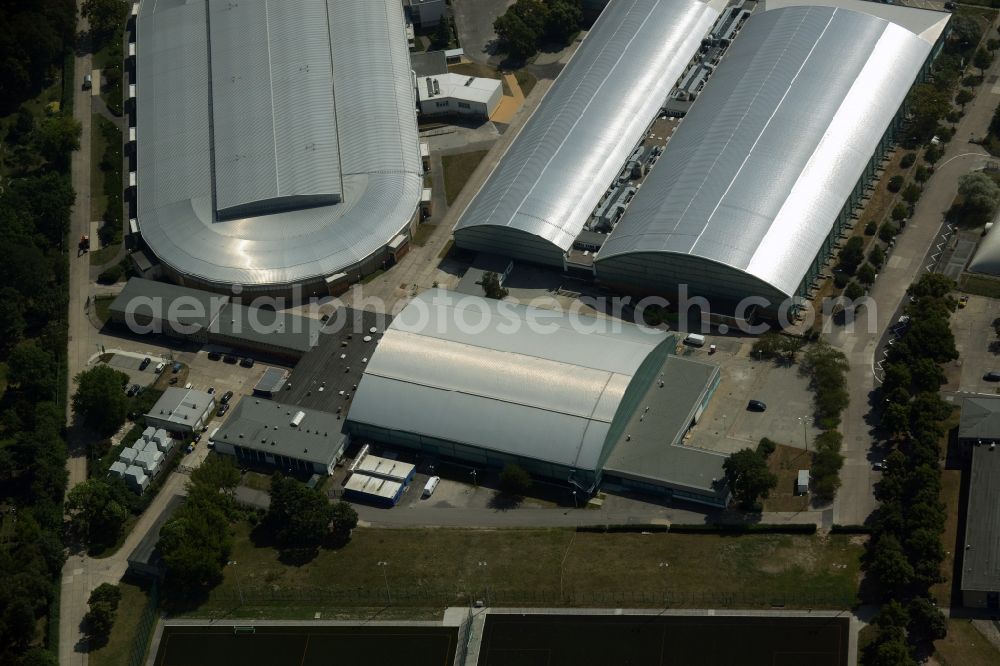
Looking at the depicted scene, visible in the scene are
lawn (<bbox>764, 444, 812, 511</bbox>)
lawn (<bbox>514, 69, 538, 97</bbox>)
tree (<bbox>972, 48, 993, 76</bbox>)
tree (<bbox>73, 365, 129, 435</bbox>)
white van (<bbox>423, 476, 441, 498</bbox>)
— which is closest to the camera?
lawn (<bbox>764, 444, 812, 511</bbox>)

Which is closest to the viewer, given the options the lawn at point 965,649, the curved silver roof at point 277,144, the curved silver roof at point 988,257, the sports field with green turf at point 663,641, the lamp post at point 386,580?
the lawn at point 965,649

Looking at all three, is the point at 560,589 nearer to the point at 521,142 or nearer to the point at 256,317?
the point at 256,317

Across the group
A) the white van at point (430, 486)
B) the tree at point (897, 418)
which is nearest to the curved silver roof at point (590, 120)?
the white van at point (430, 486)

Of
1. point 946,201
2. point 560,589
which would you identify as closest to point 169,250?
point 560,589

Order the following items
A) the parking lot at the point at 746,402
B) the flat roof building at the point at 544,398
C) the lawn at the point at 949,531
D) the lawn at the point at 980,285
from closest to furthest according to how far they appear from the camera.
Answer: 1. the lawn at the point at 949,531
2. the flat roof building at the point at 544,398
3. the parking lot at the point at 746,402
4. the lawn at the point at 980,285

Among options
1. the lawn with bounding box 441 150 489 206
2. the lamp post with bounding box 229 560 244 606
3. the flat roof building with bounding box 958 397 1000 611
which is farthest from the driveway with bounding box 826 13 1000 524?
the lamp post with bounding box 229 560 244 606

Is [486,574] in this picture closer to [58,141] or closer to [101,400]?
[101,400]

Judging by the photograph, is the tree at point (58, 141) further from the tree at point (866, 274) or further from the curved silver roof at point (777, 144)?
the tree at point (866, 274)

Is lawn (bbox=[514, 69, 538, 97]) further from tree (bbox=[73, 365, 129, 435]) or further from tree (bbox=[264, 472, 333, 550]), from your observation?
tree (bbox=[264, 472, 333, 550])
